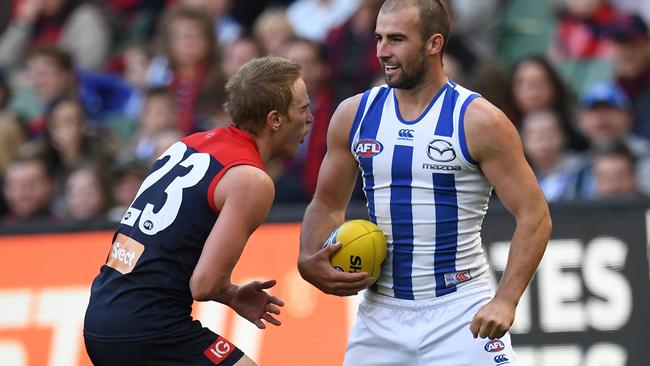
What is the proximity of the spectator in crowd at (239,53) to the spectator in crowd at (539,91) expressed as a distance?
92.9 inches

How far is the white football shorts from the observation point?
5.58 metres

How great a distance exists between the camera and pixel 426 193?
568cm

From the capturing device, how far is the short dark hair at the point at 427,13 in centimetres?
562

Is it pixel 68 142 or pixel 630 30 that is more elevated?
pixel 630 30

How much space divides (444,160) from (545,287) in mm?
2613

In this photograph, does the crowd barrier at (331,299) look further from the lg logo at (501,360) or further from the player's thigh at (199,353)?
the player's thigh at (199,353)

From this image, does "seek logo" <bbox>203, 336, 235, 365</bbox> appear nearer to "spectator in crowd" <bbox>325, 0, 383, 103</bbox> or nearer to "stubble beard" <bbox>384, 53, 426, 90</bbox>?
"stubble beard" <bbox>384, 53, 426, 90</bbox>

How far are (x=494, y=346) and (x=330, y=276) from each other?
2.59ft

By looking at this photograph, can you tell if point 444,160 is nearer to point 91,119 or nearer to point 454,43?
point 454,43

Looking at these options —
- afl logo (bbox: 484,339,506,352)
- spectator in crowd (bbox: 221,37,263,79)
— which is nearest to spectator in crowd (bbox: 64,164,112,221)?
spectator in crowd (bbox: 221,37,263,79)

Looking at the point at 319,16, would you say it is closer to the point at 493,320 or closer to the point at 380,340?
the point at 380,340

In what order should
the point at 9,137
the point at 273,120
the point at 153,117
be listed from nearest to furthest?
the point at 273,120
the point at 153,117
the point at 9,137

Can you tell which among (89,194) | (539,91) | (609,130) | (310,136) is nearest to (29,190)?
(89,194)

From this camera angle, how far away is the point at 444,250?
225 inches
